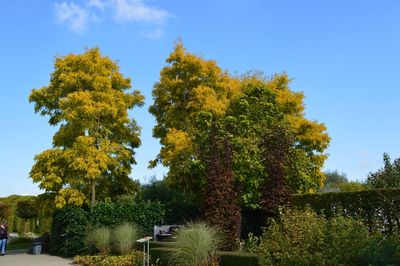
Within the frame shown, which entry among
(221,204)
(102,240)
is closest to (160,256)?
(221,204)

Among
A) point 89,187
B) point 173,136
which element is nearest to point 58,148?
point 89,187

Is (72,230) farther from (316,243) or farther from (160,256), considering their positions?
(316,243)

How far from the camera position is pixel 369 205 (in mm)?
14852

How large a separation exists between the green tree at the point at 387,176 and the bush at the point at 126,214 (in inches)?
392

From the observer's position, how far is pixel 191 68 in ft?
81.8

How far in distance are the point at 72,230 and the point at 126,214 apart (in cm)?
241

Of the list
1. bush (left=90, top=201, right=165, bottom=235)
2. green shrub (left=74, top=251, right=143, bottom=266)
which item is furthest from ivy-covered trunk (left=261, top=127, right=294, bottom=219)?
bush (left=90, top=201, right=165, bottom=235)

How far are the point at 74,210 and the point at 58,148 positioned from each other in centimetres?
325

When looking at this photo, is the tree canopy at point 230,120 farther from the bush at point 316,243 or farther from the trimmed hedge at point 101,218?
the bush at point 316,243

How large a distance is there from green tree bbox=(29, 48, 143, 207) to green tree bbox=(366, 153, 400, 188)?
11.7 m

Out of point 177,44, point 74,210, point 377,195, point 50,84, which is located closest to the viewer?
point 377,195

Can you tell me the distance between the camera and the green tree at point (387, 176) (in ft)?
70.8

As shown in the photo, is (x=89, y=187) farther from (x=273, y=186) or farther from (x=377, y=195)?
(x=377, y=195)

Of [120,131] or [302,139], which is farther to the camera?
[302,139]
